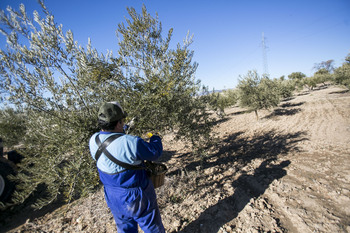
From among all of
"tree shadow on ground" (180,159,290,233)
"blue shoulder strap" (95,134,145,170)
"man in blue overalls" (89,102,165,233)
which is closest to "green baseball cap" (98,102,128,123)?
"man in blue overalls" (89,102,165,233)

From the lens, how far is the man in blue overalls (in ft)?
7.16

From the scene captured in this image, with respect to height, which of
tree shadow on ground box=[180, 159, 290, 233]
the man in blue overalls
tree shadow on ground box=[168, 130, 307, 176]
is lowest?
tree shadow on ground box=[168, 130, 307, 176]

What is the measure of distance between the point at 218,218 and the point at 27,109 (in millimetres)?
5011

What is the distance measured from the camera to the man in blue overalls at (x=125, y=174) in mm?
2184

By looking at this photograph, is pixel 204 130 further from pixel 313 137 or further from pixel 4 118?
pixel 4 118

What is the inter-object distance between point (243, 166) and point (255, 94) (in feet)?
37.3

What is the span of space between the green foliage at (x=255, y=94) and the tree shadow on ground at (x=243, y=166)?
592cm

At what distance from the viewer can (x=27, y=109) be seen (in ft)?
10.6

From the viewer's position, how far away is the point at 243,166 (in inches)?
261

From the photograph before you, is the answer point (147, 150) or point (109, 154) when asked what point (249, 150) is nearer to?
point (147, 150)

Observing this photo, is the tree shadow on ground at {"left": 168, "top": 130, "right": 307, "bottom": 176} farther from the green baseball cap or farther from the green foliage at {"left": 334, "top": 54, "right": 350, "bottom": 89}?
the green foliage at {"left": 334, "top": 54, "right": 350, "bottom": 89}

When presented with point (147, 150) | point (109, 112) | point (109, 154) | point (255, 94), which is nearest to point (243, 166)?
point (147, 150)

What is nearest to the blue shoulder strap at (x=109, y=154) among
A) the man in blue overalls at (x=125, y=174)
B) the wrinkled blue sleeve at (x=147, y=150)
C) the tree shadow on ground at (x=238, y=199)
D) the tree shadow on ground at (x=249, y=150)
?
the man in blue overalls at (x=125, y=174)

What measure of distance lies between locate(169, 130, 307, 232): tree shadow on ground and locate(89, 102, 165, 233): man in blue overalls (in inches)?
70.2
